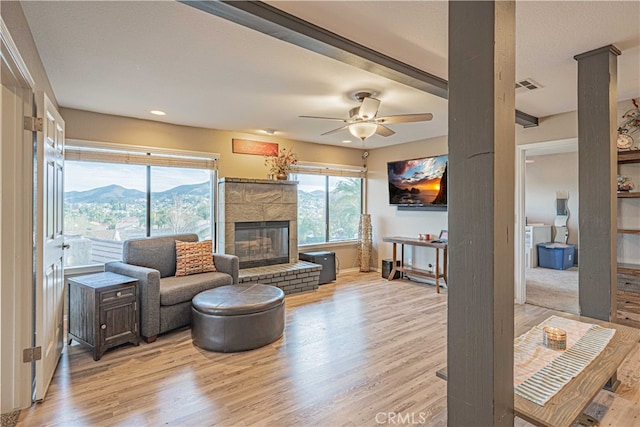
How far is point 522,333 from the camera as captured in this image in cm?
226

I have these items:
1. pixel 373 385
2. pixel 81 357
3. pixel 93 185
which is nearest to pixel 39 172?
pixel 81 357

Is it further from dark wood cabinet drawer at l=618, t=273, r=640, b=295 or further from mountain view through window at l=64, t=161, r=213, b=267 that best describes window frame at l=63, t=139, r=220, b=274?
dark wood cabinet drawer at l=618, t=273, r=640, b=295

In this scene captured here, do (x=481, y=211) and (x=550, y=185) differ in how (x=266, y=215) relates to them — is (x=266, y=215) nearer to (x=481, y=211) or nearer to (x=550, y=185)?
(x=481, y=211)

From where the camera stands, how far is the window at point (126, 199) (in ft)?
13.2

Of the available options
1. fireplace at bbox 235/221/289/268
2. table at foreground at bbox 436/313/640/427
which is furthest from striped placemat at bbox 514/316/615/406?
fireplace at bbox 235/221/289/268

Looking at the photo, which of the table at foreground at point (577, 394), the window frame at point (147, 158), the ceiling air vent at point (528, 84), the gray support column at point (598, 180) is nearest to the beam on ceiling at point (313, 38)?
the ceiling air vent at point (528, 84)

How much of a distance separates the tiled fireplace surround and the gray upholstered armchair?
1.99ft

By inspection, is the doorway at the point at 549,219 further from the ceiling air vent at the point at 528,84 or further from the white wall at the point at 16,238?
the white wall at the point at 16,238

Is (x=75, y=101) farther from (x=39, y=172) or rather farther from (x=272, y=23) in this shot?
(x=272, y=23)

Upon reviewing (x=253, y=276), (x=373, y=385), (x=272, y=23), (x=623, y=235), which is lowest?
(x=373, y=385)

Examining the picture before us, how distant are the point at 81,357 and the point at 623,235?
577cm

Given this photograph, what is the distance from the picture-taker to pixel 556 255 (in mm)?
7074

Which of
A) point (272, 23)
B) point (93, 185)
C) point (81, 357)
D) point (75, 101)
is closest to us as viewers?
point (272, 23)

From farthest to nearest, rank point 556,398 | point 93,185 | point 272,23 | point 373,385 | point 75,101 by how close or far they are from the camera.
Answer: point 93,185
point 75,101
point 373,385
point 272,23
point 556,398
